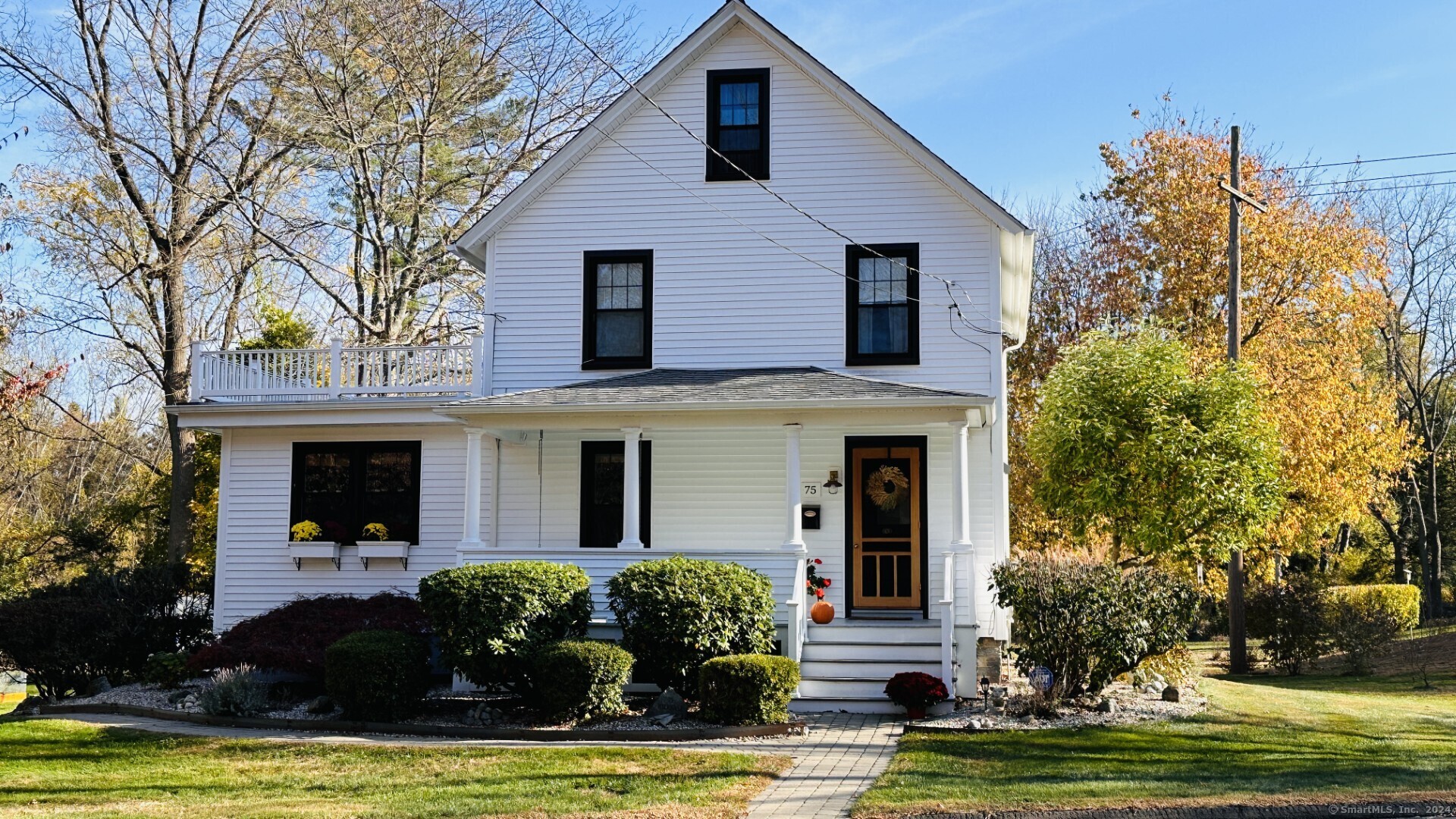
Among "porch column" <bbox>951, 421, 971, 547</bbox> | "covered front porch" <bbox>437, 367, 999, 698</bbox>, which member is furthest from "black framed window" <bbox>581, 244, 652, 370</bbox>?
"porch column" <bbox>951, 421, 971, 547</bbox>

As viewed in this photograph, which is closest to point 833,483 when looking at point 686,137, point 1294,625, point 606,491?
point 606,491

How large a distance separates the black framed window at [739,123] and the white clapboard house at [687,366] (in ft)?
0.12

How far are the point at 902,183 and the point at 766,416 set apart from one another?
13.8ft

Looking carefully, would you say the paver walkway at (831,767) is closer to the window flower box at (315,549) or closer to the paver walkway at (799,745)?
the paver walkway at (799,745)

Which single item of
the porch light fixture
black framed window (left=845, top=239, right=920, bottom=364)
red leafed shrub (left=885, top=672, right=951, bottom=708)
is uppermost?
black framed window (left=845, top=239, right=920, bottom=364)

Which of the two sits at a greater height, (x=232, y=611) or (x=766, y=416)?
(x=766, y=416)

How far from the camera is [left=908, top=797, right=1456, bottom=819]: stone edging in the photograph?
9.19 m

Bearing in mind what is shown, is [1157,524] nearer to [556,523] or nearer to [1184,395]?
[1184,395]

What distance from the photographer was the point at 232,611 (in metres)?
18.3

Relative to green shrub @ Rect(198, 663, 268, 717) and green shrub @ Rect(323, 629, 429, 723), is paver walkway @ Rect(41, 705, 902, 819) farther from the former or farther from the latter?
green shrub @ Rect(323, 629, 429, 723)

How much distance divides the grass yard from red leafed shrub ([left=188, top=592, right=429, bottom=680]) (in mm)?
1709

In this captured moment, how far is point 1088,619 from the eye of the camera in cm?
1360

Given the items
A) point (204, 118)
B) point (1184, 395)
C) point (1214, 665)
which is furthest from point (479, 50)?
point (1214, 665)

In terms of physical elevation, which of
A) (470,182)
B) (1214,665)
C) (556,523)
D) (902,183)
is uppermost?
(470,182)
